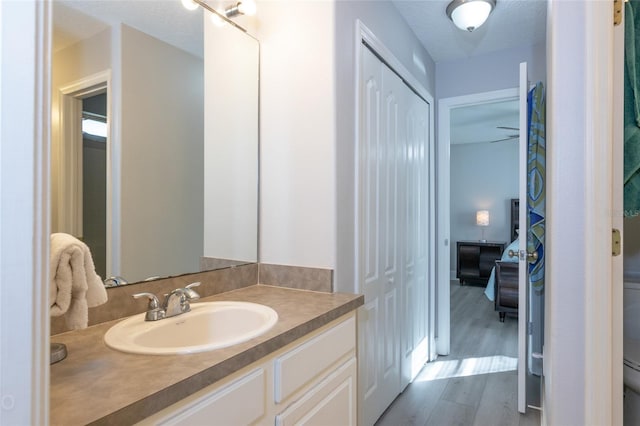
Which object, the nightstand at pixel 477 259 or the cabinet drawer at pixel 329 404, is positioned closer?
the cabinet drawer at pixel 329 404

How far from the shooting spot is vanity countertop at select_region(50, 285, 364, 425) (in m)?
0.66

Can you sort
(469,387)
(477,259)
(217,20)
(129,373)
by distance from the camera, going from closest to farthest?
(129,373) → (217,20) → (469,387) → (477,259)

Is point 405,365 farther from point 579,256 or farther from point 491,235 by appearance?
point 491,235

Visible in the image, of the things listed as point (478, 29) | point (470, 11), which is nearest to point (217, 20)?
point (470, 11)

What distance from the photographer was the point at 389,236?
7.30 feet

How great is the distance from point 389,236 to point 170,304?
1.36 meters

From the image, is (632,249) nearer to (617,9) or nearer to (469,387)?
(617,9)

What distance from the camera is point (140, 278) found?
1.32 meters

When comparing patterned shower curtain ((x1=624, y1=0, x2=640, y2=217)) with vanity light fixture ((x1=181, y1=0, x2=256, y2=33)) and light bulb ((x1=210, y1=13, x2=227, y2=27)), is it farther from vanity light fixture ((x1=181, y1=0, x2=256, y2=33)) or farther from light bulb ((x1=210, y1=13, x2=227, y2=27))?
light bulb ((x1=210, y1=13, x2=227, y2=27))

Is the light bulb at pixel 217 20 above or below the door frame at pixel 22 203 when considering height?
above

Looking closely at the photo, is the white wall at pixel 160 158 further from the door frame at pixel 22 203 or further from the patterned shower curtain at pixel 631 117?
the patterned shower curtain at pixel 631 117

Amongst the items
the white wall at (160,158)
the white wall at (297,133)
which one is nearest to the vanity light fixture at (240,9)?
the white wall at (297,133)

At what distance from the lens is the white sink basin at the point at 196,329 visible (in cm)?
98

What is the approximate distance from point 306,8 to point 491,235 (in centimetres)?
570
